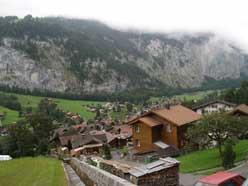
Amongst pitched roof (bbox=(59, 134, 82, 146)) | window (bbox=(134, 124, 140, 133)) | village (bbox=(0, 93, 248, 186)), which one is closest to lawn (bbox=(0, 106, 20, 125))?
village (bbox=(0, 93, 248, 186))

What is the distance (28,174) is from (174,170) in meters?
8.47

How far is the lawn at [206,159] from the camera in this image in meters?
34.7

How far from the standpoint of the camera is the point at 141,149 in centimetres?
5281

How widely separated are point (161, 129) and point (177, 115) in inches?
116

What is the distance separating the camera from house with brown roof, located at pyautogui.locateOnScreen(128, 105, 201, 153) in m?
50.3

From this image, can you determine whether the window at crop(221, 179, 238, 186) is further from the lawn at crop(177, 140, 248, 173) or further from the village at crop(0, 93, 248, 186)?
the lawn at crop(177, 140, 248, 173)

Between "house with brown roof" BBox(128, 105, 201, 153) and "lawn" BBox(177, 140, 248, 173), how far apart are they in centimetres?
746

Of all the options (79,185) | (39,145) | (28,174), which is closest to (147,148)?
(39,145)

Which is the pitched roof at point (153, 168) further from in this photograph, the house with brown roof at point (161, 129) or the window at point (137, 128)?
the window at point (137, 128)

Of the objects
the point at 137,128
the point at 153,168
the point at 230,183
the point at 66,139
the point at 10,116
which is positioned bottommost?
the point at 66,139

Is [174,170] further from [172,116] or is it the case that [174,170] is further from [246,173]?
[172,116]

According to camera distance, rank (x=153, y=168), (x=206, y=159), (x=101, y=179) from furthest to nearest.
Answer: (x=206, y=159)
(x=153, y=168)
(x=101, y=179)

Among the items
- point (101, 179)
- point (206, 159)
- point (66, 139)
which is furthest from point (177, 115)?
point (101, 179)

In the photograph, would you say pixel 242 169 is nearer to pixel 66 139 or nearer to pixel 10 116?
pixel 66 139
